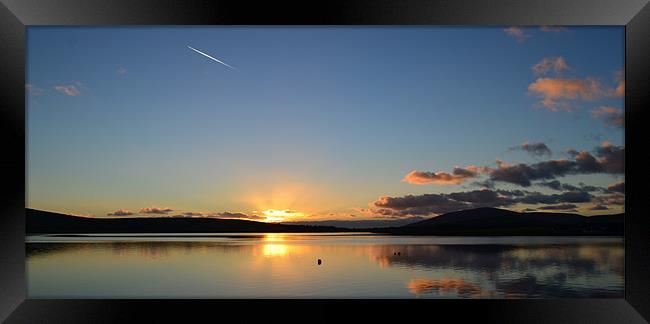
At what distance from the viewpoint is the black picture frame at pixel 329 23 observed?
3.69 meters

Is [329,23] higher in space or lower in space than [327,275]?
higher

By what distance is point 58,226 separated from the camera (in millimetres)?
18609

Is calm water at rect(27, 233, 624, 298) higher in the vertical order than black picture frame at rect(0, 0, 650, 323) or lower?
lower

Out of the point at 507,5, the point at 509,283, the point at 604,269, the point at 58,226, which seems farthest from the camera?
the point at 58,226

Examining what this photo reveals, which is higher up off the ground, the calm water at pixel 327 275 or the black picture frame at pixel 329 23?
the black picture frame at pixel 329 23

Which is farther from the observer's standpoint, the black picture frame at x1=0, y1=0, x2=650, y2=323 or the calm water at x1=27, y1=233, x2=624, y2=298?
the calm water at x1=27, y1=233, x2=624, y2=298

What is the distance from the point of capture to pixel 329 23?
12.2ft

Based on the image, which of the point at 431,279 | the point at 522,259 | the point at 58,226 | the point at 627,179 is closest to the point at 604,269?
the point at 522,259

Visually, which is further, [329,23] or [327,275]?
[327,275]

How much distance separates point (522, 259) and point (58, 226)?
41.9 feet

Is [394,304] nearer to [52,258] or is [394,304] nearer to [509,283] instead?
[509,283]

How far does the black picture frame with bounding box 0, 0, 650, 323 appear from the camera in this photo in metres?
3.69

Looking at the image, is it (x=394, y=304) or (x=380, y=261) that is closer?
(x=394, y=304)

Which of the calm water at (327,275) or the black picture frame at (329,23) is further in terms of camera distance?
the calm water at (327,275)
